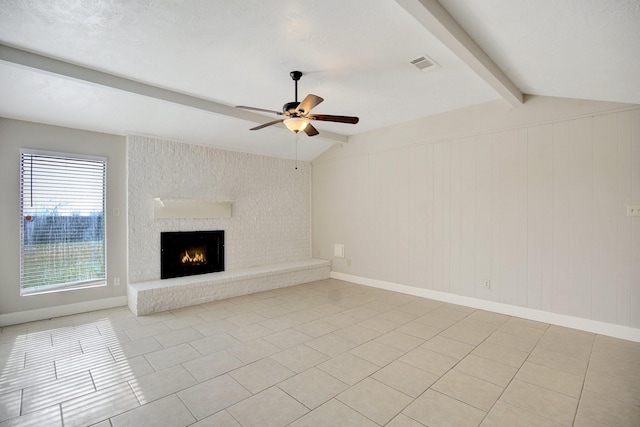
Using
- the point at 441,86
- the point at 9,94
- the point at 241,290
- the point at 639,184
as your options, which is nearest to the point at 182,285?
the point at 241,290

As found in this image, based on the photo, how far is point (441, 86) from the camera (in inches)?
145

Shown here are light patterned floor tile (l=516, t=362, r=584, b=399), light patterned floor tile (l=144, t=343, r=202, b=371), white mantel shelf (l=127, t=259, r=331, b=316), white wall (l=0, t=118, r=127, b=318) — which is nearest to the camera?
light patterned floor tile (l=516, t=362, r=584, b=399)

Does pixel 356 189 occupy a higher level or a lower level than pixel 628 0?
lower

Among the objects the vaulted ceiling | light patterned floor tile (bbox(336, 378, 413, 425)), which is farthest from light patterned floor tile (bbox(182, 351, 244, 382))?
the vaulted ceiling

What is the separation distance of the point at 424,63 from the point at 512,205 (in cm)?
231

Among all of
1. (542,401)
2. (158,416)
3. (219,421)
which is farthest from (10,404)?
(542,401)

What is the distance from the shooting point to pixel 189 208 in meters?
5.14

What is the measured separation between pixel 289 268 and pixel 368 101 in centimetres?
324

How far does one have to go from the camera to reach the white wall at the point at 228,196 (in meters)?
4.72

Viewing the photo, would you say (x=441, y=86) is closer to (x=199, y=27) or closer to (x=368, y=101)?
(x=368, y=101)

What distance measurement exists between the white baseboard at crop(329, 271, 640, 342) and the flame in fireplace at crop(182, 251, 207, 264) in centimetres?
308

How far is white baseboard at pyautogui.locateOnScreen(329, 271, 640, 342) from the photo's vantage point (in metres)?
3.37

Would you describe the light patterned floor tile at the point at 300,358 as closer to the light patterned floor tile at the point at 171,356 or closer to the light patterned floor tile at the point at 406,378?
the light patterned floor tile at the point at 406,378

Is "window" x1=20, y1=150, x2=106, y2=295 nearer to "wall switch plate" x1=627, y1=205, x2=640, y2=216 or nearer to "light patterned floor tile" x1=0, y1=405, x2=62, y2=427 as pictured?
"light patterned floor tile" x1=0, y1=405, x2=62, y2=427
